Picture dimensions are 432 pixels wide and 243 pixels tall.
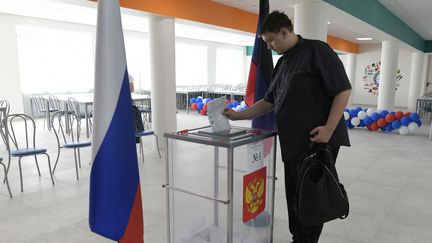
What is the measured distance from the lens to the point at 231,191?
1791 mm

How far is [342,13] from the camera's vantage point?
5.12m

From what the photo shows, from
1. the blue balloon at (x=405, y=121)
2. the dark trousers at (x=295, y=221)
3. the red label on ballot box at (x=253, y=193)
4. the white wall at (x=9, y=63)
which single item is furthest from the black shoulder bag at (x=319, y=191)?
the white wall at (x=9, y=63)

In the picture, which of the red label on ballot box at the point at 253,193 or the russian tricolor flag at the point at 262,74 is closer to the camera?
the red label on ballot box at the point at 253,193

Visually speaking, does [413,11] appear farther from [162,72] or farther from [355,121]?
[162,72]

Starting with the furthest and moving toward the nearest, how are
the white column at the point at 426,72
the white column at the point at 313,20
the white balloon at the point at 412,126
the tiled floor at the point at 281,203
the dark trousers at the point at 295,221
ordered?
the white column at the point at 426,72 → the white balloon at the point at 412,126 → the white column at the point at 313,20 → the tiled floor at the point at 281,203 → the dark trousers at the point at 295,221

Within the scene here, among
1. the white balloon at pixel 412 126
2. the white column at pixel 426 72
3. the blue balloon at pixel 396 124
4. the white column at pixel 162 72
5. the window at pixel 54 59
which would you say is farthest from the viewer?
the white column at pixel 426 72

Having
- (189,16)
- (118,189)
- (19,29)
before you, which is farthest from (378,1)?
(19,29)

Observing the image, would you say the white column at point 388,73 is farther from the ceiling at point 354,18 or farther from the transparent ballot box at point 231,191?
the transparent ballot box at point 231,191

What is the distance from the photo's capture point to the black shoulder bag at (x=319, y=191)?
1.80m

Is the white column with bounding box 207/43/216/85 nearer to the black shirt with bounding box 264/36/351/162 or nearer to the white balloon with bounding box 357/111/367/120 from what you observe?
the white balloon with bounding box 357/111/367/120

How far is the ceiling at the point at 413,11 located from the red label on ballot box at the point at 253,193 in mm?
5990

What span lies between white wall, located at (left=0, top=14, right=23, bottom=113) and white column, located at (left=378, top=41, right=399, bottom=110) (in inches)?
387

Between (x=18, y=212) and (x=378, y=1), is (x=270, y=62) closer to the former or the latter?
(x=18, y=212)

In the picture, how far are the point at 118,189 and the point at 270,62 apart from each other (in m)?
1.66
